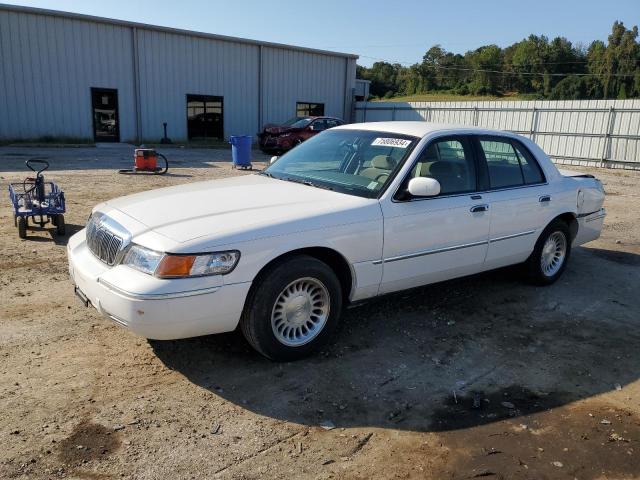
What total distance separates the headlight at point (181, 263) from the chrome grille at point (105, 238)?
0.20 metres

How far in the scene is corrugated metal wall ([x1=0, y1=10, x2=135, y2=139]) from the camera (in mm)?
21500

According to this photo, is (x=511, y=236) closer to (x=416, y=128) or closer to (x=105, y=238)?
(x=416, y=128)

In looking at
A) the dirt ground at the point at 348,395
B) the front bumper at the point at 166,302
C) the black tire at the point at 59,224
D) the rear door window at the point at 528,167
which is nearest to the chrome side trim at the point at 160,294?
the front bumper at the point at 166,302

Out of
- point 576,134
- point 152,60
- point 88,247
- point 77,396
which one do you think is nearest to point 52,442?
point 77,396

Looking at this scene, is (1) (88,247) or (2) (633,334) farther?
(2) (633,334)

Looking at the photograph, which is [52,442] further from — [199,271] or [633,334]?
[633,334]

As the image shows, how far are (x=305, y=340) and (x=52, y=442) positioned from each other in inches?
67.7

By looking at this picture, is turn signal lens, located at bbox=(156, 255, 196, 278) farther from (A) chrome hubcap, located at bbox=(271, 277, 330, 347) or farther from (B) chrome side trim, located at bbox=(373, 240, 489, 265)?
(B) chrome side trim, located at bbox=(373, 240, 489, 265)

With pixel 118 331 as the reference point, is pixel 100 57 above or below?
above

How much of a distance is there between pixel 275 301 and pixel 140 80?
23275 millimetres

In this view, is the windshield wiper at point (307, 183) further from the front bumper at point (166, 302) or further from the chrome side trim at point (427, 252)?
the front bumper at point (166, 302)

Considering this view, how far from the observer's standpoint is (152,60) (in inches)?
966

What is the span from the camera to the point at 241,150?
16.5 metres

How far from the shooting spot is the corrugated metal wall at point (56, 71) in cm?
2150
